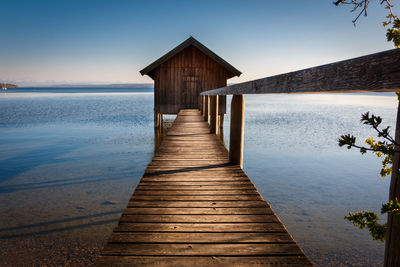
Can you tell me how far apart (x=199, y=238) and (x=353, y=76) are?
1.70 m

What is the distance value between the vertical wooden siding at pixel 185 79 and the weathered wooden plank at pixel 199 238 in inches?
624

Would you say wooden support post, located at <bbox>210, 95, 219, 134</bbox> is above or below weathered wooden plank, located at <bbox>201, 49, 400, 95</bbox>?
below

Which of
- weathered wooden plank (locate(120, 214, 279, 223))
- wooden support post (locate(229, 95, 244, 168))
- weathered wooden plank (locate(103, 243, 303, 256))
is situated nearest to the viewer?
weathered wooden plank (locate(103, 243, 303, 256))

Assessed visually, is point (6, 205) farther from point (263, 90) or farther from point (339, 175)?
point (339, 175)

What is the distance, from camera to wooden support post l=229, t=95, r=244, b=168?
176 inches

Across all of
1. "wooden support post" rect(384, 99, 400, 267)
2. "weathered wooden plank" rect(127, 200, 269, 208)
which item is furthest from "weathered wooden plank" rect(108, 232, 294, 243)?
"wooden support post" rect(384, 99, 400, 267)

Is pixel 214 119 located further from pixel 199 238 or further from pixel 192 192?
pixel 199 238

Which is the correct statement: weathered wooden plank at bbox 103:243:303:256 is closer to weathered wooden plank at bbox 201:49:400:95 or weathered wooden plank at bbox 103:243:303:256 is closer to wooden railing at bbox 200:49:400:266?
wooden railing at bbox 200:49:400:266

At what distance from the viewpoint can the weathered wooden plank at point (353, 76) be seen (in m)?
0.96

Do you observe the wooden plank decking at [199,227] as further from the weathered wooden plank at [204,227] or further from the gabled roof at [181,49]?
the gabled roof at [181,49]

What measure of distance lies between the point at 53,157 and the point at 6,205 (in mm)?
6098

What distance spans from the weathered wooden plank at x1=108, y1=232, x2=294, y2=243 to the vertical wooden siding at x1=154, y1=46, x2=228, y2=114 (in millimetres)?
15855

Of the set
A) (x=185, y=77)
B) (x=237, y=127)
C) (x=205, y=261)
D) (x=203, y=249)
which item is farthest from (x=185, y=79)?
(x=205, y=261)

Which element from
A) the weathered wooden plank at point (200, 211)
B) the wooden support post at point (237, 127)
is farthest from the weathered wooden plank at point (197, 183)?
the wooden support post at point (237, 127)
